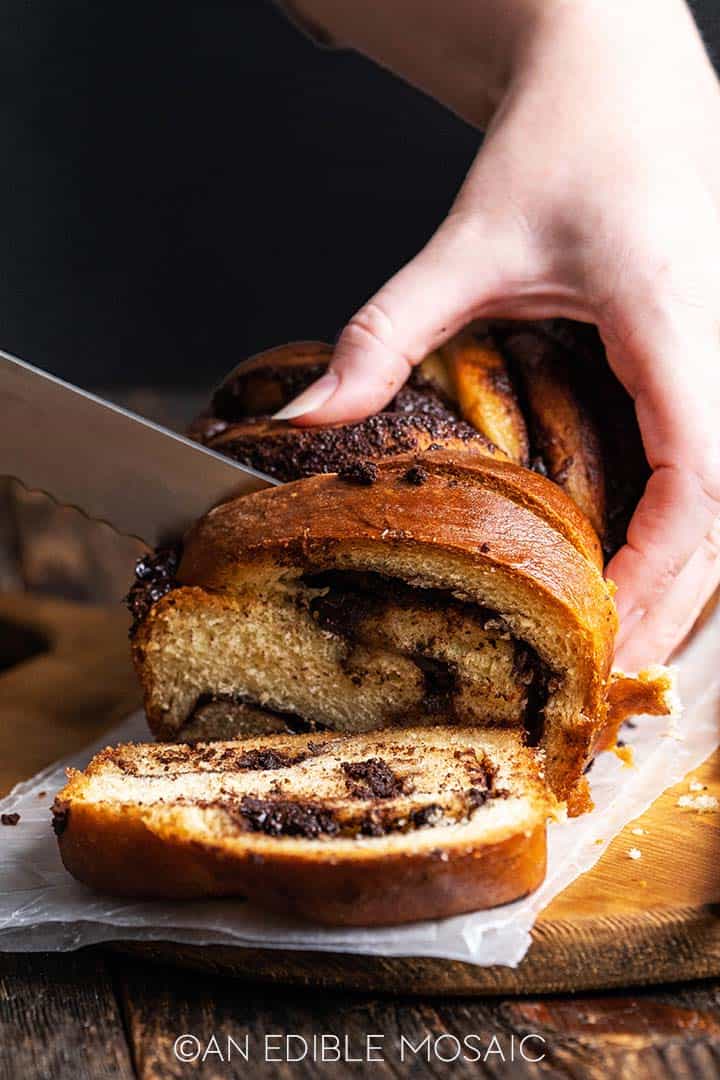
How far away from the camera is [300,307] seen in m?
4.57

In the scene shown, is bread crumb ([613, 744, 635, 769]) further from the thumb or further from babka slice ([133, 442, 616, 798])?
the thumb

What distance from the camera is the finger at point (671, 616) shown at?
8.11 feet

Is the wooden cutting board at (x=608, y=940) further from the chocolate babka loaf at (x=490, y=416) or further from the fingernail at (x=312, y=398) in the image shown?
the fingernail at (x=312, y=398)

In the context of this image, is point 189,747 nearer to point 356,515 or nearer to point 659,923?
point 356,515

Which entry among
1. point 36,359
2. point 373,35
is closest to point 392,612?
point 373,35

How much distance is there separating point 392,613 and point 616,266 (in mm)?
857

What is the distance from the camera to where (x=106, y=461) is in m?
2.36

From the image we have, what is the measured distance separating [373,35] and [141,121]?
119cm

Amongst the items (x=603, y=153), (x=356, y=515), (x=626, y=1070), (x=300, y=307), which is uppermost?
(x=603, y=153)

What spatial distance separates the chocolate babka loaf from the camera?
235cm

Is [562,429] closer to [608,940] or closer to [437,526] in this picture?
[437,526]

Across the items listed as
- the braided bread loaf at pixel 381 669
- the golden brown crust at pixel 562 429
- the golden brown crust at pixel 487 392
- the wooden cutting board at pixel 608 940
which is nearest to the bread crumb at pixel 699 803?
the wooden cutting board at pixel 608 940

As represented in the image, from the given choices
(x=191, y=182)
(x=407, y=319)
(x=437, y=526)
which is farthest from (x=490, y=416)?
(x=191, y=182)

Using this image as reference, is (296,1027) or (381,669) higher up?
(381,669)
